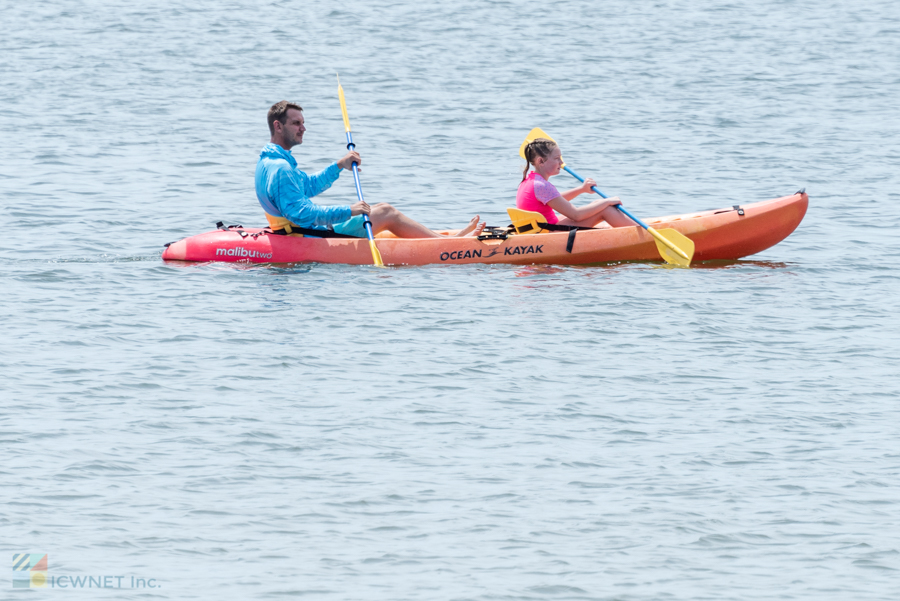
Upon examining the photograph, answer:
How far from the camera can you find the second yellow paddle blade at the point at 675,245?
11945mm

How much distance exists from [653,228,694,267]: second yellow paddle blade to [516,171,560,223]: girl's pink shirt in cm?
102

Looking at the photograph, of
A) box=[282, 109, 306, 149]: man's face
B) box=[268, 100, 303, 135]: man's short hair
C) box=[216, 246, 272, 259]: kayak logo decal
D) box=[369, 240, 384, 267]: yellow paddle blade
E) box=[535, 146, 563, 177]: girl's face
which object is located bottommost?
box=[369, 240, 384, 267]: yellow paddle blade

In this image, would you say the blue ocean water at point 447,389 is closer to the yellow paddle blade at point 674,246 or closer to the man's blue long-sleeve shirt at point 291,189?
the yellow paddle blade at point 674,246

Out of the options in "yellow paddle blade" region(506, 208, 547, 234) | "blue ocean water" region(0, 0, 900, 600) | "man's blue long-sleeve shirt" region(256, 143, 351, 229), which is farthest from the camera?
"yellow paddle blade" region(506, 208, 547, 234)

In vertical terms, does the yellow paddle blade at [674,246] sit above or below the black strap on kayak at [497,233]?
below

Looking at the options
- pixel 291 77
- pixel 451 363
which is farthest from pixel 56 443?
pixel 291 77

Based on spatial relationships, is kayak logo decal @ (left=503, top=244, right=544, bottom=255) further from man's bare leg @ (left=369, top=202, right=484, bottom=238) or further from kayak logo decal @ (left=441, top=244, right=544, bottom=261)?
man's bare leg @ (left=369, top=202, right=484, bottom=238)

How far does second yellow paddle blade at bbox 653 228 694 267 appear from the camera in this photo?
11.9 metres

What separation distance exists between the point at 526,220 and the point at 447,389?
13.0 ft

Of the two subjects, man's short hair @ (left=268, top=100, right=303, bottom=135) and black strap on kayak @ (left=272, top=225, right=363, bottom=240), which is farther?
black strap on kayak @ (left=272, top=225, right=363, bottom=240)

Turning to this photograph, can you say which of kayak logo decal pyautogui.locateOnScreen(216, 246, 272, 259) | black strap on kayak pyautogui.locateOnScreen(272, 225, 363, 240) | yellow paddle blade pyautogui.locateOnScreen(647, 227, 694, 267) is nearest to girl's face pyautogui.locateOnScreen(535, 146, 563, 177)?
yellow paddle blade pyautogui.locateOnScreen(647, 227, 694, 267)

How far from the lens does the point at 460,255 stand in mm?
11898

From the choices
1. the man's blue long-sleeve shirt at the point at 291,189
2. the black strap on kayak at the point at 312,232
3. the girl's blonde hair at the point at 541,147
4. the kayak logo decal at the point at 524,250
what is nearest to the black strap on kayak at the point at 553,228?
the kayak logo decal at the point at 524,250

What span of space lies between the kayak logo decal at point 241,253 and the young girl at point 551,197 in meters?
2.43
